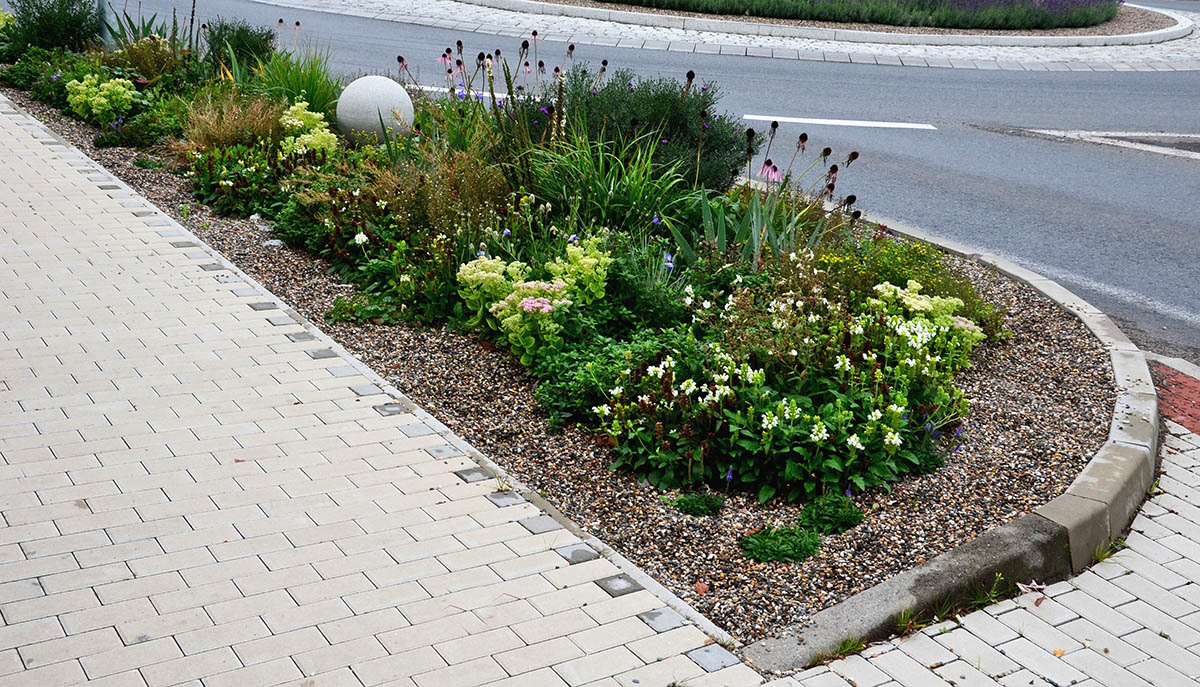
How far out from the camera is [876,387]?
5102mm

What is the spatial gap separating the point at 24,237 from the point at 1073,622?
696 centimetres

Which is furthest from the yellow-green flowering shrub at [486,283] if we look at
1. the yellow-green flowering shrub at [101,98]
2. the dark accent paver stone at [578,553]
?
the yellow-green flowering shrub at [101,98]

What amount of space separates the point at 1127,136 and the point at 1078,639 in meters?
10.7

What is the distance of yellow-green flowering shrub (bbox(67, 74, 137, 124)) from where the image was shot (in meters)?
10.4

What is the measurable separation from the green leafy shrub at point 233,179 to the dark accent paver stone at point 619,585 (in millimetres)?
5346

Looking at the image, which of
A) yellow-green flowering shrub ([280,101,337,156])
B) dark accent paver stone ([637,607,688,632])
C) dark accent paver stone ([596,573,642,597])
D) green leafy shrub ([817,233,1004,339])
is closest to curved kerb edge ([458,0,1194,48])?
yellow-green flowering shrub ([280,101,337,156])

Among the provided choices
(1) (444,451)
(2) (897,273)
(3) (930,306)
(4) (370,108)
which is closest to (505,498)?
(1) (444,451)

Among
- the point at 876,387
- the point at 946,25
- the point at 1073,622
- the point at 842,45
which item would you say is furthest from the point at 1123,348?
the point at 946,25

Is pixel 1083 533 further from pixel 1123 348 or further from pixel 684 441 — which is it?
pixel 1123 348

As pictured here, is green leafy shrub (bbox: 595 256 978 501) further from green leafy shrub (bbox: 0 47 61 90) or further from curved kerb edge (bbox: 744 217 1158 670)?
green leafy shrub (bbox: 0 47 61 90)

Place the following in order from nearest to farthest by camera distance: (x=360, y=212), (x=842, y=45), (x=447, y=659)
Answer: (x=447, y=659) → (x=360, y=212) → (x=842, y=45)

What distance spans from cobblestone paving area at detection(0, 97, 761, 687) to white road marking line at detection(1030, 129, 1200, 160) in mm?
10048

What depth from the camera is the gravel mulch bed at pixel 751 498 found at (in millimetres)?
4172

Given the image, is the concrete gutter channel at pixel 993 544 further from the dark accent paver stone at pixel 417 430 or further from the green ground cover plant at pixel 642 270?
the green ground cover plant at pixel 642 270
